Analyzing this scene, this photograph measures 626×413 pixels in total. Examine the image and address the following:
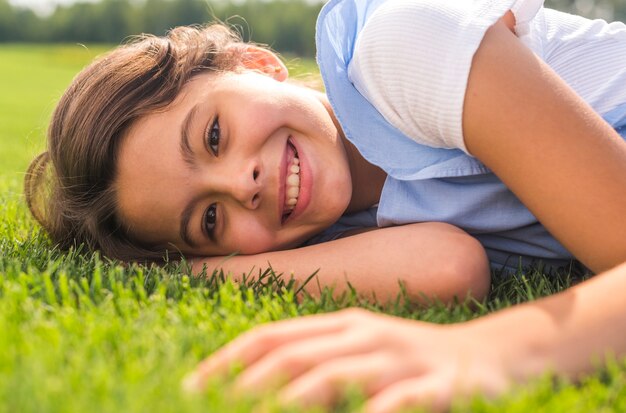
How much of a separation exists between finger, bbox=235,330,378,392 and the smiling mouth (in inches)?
43.3

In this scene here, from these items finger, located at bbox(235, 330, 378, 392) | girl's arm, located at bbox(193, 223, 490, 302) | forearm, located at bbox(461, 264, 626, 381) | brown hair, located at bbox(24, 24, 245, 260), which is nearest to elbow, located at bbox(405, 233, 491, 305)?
girl's arm, located at bbox(193, 223, 490, 302)

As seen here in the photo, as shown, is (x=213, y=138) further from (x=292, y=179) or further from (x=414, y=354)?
(x=414, y=354)

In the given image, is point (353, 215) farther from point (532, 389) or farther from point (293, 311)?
point (532, 389)

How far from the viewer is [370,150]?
2.33 m

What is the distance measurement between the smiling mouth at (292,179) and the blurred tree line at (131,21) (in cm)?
6473

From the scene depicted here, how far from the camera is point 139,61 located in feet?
8.73

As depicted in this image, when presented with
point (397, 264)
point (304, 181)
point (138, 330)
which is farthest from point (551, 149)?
point (138, 330)

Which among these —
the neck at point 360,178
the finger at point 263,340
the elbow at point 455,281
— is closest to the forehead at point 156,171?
the neck at point 360,178

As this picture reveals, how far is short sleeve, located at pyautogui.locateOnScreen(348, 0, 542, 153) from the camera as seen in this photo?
1.90 metres

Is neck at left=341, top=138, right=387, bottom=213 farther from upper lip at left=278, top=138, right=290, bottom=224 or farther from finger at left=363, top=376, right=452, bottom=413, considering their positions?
finger at left=363, top=376, right=452, bottom=413

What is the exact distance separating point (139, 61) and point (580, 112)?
156cm

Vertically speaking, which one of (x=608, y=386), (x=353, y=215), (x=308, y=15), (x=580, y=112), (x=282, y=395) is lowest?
(x=308, y=15)

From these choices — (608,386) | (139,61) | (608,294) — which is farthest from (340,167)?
(608,386)

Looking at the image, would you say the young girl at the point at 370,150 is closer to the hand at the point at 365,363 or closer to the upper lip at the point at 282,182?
the upper lip at the point at 282,182
